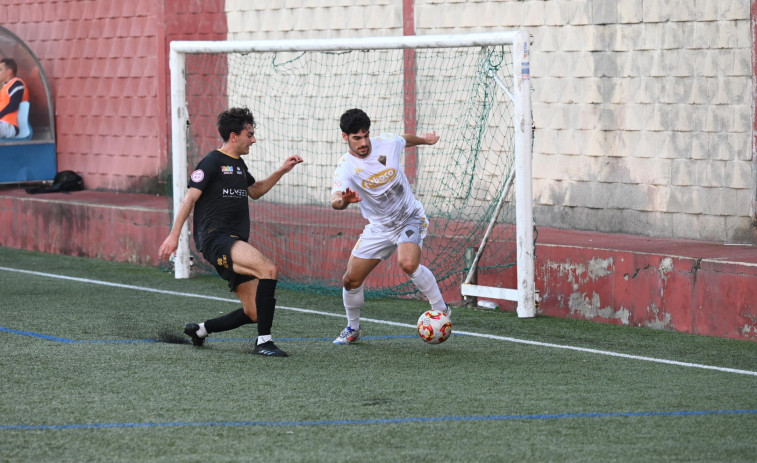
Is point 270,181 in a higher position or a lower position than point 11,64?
lower

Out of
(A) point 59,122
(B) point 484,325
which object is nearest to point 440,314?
(B) point 484,325

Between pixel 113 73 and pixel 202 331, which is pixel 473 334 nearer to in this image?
pixel 202 331

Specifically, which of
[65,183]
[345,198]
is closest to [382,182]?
[345,198]

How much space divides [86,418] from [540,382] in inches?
105

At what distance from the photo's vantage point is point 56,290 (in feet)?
39.2

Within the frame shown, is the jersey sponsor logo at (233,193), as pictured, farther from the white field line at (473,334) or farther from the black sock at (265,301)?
the white field line at (473,334)

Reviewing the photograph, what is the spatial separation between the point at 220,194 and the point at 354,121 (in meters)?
1.04

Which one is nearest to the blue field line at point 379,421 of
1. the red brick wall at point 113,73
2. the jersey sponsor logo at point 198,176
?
the jersey sponsor logo at point 198,176

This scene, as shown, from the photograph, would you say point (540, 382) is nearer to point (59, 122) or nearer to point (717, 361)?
point (717, 361)

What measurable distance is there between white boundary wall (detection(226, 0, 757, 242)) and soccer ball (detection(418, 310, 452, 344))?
3.14 meters

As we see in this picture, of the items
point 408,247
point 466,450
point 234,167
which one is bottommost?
point 466,450

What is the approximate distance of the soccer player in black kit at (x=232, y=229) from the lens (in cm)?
859

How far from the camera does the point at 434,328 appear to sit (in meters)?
8.76

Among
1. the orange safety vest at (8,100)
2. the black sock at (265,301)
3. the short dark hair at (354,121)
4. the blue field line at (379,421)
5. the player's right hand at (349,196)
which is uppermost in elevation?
the orange safety vest at (8,100)
